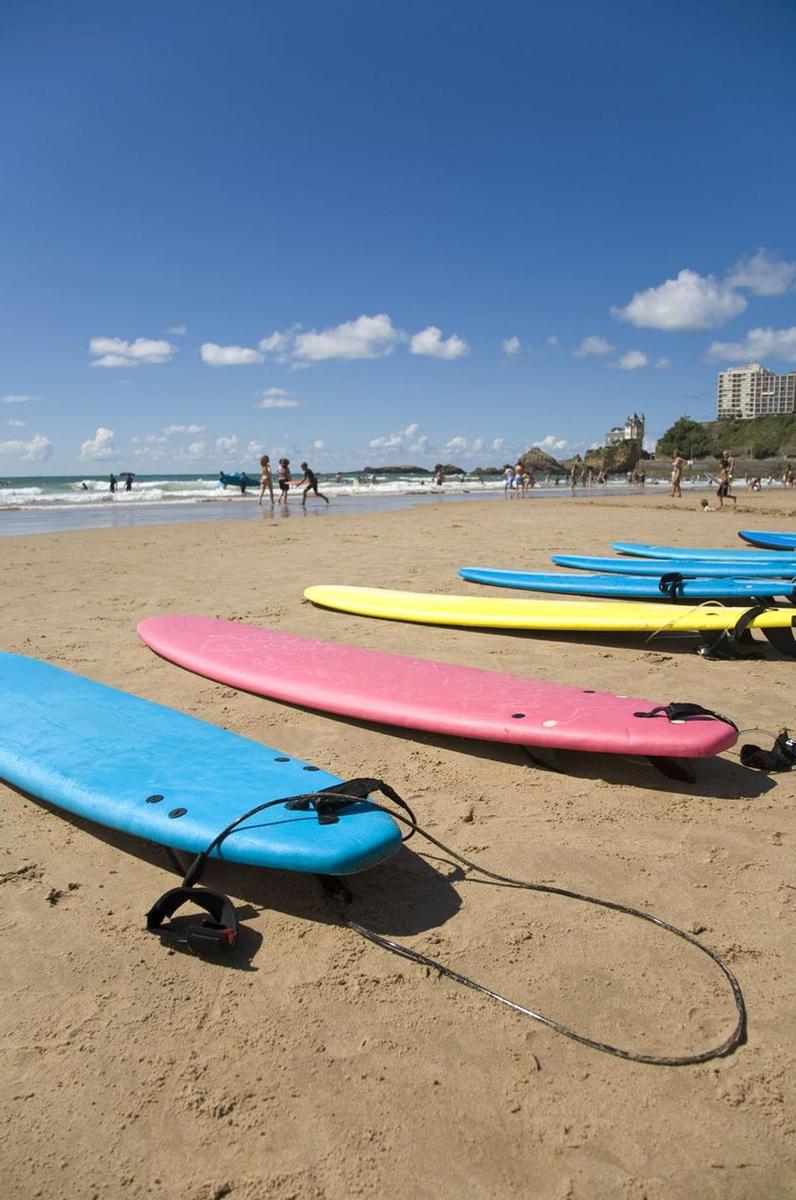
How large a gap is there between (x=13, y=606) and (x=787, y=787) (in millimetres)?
5657

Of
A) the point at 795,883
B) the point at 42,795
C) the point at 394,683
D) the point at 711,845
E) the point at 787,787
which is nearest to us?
the point at 795,883

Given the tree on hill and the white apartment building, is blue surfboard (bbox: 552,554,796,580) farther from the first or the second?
the white apartment building

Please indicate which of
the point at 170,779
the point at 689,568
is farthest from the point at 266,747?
the point at 689,568

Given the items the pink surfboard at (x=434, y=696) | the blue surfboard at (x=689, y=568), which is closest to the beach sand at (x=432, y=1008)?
the pink surfboard at (x=434, y=696)

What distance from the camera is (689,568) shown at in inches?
263

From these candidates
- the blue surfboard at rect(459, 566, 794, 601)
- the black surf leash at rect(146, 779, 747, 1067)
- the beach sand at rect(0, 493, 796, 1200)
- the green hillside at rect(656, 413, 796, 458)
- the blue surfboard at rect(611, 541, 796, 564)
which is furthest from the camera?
the green hillside at rect(656, 413, 796, 458)

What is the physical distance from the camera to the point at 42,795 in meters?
2.42

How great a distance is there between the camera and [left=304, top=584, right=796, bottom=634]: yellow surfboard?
4.27 m

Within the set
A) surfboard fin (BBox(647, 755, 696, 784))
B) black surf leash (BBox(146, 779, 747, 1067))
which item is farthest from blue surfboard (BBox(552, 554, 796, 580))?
black surf leash (BBox(146, 779, 747, 1067))

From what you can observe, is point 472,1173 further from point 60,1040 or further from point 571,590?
point 571,590

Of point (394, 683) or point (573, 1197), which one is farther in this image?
point (394, 683)

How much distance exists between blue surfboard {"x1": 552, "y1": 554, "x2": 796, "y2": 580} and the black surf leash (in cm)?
413

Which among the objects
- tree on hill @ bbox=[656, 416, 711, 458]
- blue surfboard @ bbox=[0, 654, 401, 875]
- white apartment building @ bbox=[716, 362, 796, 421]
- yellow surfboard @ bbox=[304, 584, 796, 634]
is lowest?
blue surfboard @ bbox=[0, 654, 401, 875]

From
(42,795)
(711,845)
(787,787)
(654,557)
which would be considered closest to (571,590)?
(654,557)
